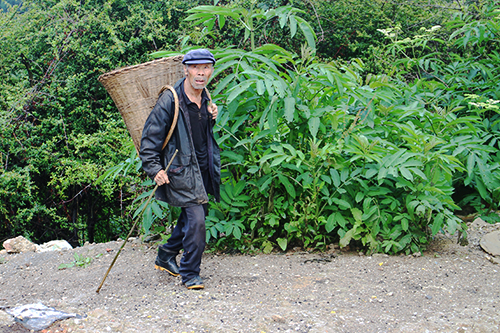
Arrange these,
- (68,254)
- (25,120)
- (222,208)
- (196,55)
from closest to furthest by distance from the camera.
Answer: (196,55), (222,208), (68,254), (25,120)

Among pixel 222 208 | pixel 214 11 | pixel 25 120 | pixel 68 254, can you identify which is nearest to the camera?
pixel 214 11

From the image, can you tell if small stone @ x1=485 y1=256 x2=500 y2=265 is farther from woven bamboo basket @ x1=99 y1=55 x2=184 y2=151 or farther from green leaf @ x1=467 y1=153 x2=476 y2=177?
woven bamboo basket @ x1=99 y1=55 x2=184 y2=151

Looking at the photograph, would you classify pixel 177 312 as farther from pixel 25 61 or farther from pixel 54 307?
pixel 25 61

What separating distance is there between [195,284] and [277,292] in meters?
0.64

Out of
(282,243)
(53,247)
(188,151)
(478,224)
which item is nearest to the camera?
(188,151)

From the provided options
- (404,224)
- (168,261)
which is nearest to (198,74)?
(168,261)

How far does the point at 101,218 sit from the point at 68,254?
6.82 feet

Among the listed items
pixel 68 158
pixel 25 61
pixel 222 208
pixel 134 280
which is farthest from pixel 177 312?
pixel 25 61

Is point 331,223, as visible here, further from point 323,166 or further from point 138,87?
point 138,87

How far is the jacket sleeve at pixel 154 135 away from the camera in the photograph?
332 centimetres

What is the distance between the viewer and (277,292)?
11.4ft

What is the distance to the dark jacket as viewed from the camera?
333 cm

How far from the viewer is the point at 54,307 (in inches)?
125

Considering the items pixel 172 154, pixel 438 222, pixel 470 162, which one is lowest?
pixel 438 222
